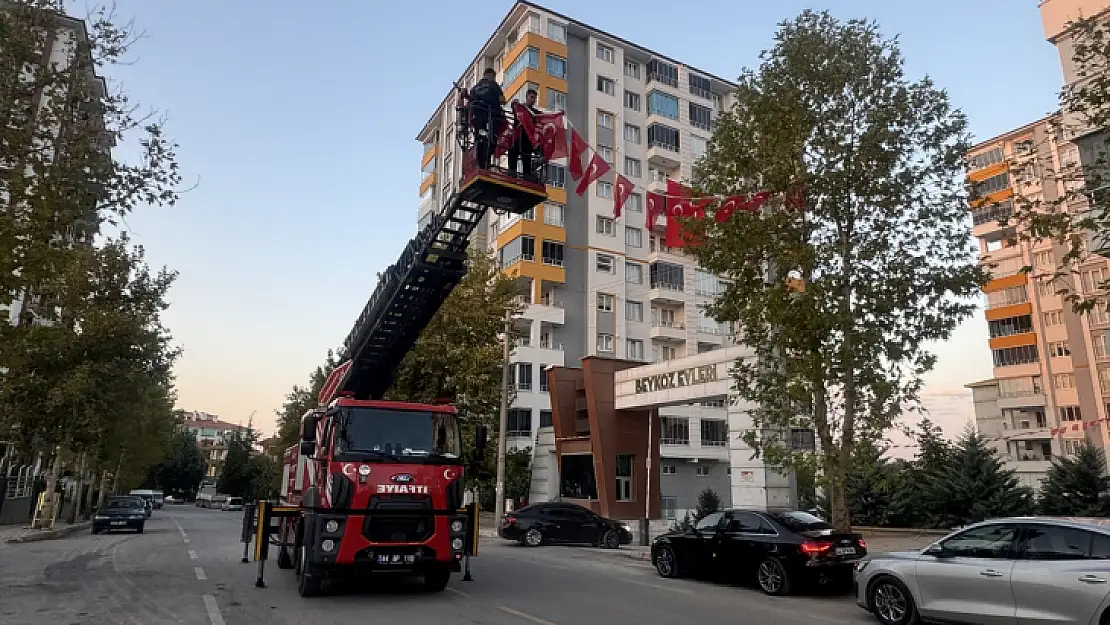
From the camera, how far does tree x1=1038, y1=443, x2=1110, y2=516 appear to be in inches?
814

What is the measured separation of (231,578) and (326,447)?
408cm

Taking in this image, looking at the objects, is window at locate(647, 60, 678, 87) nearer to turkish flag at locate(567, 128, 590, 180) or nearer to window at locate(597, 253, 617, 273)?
window at locate(597, 253, 617, 273)

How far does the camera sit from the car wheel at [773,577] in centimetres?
1160

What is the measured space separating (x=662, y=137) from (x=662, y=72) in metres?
5.78

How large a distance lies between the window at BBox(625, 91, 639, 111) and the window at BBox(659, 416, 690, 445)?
74.4ft

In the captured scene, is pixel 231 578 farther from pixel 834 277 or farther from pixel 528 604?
pixel 834 277

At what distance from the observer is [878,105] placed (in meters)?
15.1

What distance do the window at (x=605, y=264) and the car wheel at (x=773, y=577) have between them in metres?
35.4

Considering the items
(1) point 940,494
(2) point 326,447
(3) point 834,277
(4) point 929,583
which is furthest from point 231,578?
(1) point 940,494

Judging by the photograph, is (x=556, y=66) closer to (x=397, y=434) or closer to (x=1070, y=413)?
(x=397, y=434)

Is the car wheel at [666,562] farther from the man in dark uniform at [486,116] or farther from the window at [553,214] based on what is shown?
the window at [553,214]

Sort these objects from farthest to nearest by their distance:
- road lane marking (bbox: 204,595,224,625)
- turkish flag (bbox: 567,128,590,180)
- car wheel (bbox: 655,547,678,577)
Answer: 1. turkish flag (bbox: 567,128,590,180)
2. car wheel (bbox: 655,547,678,577)
3. road lane marking (bbox: 204,595,224,625)

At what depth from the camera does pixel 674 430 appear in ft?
144

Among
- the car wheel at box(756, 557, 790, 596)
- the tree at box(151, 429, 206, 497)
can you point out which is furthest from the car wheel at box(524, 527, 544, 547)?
the tree at box(151, 429, 206, 497)
